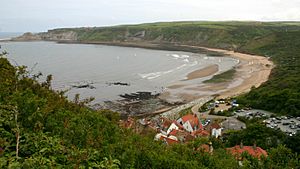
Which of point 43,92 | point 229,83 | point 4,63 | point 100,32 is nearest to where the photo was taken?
point 43,92

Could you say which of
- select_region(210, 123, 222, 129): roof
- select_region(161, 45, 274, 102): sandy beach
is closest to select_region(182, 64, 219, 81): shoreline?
select_region(161, 45, 274, 102): sandy beach

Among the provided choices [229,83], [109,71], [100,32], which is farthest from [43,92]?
[100,32]

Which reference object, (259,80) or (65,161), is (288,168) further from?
(259,80)

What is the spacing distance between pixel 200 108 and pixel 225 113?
431 centimetres

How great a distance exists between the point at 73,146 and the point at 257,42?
124956 millimetres

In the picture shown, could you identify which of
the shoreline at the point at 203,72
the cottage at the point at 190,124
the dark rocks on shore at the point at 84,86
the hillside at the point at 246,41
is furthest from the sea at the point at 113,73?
the cottage at the point at 190,124

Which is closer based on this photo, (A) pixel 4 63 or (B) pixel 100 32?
(A) pixel 4 63

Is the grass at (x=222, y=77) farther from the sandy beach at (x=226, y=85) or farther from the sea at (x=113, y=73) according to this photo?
the sea at (x=113, y=73)

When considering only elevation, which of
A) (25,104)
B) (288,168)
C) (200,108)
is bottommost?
(200,108)

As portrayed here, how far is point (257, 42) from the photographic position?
125 meters

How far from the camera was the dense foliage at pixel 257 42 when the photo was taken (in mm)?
43375

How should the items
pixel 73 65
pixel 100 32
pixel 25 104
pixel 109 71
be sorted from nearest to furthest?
pixel 25 104, pixel 109 71, pixel 73 65, pixel 100 32

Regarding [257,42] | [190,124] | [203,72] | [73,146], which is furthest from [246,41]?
[73,146]

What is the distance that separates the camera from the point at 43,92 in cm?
1529
